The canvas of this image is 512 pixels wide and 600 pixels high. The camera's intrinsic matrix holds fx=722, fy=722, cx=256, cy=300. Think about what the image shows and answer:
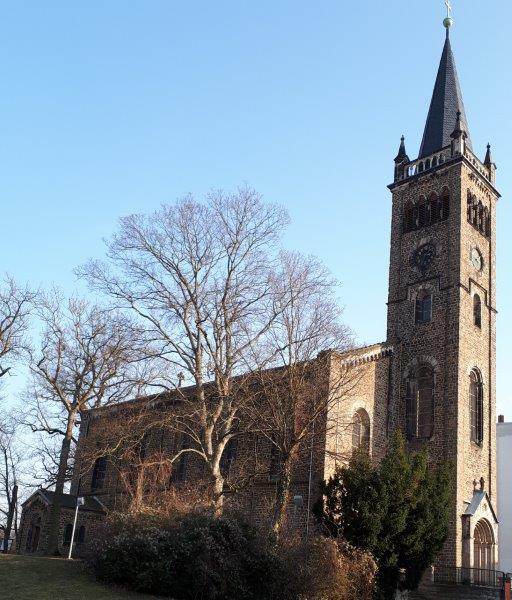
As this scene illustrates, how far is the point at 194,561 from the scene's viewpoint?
74.1 feet

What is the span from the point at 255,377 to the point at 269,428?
107 inches

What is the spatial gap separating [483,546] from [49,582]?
944 inches

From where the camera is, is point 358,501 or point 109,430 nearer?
point 358,501

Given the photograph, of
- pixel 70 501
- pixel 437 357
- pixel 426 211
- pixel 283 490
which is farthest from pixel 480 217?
pixel 70 501

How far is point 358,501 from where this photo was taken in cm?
2934

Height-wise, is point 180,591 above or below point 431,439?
below

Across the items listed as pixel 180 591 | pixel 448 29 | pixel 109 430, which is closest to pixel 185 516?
pixel 180 591

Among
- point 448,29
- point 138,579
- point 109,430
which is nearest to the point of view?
point 138,579

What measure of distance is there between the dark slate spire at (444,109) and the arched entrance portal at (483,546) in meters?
22.6

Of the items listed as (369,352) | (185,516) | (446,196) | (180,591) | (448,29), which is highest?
(448,29)

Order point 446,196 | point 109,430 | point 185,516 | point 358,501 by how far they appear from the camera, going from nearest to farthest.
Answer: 1. point 185,516
2. point 358,501
3. point 109,430
4. point 446,196

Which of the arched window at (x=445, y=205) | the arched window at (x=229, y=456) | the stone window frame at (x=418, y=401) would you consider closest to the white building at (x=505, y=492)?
the stone window frame at (x=418, y=401)

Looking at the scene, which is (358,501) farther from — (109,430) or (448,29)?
(448,29)

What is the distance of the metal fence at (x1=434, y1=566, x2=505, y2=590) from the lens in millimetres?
34406
